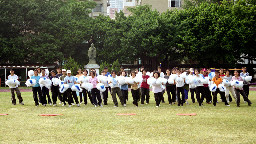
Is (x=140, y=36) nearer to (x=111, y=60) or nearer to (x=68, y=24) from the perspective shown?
(x=111, y=60)

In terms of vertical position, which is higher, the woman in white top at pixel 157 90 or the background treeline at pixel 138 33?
the background treeline at pixel 138 33

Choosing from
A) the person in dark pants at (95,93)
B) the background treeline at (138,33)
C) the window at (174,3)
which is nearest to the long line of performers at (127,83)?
the person in dark pants at (95,93)

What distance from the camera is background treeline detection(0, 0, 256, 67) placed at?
43750 millimetres

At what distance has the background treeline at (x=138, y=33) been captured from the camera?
144ft

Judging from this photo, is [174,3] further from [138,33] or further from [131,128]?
[131,128]

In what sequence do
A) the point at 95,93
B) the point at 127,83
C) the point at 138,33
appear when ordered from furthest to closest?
1. the point at 138,33
2. the point at 127,83
3. the point at 95,93

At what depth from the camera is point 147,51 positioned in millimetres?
47344

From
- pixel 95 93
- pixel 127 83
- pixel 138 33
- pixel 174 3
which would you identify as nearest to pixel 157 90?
pixel 127 83

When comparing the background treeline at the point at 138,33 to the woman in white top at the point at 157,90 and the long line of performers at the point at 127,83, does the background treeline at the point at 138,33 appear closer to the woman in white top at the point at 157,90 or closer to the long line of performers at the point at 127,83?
the long line of performers at the point at 127,83

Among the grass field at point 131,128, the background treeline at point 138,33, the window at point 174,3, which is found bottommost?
the grass field at point 131,128

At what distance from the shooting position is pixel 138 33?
45438mm

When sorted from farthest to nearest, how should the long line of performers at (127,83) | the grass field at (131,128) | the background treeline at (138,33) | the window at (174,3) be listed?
1. the window at (174,3)
2. the background treeline at (138,33)
3. the long line of performers at (127,83)
4. the grass field at (131,128)

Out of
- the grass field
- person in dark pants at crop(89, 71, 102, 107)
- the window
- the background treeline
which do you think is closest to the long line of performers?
person in dark pants at crop(89, 71, 102, 107)

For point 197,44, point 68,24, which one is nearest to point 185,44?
point 197,44
